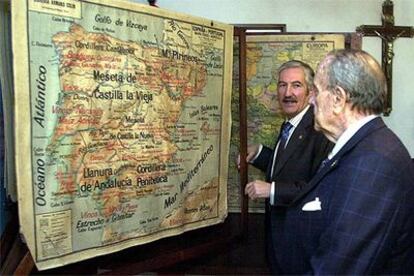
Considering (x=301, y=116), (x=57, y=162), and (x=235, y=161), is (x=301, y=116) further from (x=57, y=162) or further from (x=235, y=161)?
(x=57, y=162)

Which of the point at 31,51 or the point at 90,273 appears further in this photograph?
the point at 90,273

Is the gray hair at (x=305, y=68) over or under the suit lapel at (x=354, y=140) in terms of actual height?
over

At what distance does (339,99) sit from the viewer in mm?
1244

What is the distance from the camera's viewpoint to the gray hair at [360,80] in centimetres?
121

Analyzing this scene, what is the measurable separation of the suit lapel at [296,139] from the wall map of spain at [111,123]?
0.28 meters

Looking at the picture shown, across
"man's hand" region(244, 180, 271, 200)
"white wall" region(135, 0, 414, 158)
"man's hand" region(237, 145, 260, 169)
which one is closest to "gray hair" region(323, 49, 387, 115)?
"man's hand" region(244, 180, 271, 200)

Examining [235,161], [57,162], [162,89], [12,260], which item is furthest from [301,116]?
[12,260]

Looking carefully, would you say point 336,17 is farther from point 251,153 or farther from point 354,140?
point 354,140

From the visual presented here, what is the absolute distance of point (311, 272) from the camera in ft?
4.03

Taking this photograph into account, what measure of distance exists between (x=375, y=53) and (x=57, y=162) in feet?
7.61

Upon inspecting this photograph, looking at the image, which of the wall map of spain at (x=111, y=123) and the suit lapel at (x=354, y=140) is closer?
the suit lapel at (x=354, y=140)

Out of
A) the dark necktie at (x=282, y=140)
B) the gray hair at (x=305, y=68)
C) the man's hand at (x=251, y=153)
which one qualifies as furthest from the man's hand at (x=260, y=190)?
the gray hair at (x=305, y=68)

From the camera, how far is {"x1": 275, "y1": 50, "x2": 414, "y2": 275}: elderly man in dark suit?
43.7 inches

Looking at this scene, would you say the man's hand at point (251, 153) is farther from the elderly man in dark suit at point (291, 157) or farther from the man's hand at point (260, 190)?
the man's hand at point (260, 190)
